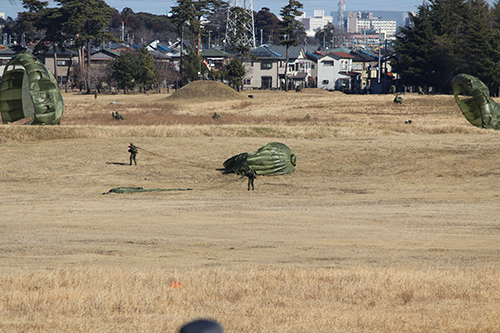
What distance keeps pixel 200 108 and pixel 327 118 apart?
21.4 metres

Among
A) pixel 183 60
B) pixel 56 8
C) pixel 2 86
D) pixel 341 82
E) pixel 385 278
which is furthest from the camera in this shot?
pixel 341 82

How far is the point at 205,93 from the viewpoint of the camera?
84.1 metres

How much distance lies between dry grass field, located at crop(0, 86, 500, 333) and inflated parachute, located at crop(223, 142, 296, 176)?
29.4 inches

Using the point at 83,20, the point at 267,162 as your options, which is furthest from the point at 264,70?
the point at 267,162

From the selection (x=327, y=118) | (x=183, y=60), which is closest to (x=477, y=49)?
(x=327, y=118)

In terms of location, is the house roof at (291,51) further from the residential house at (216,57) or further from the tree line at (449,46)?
the tree line at (449,46)

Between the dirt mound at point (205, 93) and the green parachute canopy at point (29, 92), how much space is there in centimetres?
4247

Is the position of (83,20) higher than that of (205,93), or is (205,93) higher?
(83,20)

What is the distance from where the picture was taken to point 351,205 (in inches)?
855

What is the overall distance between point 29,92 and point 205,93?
45.5 m

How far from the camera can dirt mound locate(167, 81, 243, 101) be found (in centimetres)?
8294

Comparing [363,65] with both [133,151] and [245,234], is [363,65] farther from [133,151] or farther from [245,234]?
[245,234]

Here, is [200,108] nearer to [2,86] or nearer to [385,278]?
[2,86]

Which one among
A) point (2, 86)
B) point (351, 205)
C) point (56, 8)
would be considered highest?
point (56, 8)
